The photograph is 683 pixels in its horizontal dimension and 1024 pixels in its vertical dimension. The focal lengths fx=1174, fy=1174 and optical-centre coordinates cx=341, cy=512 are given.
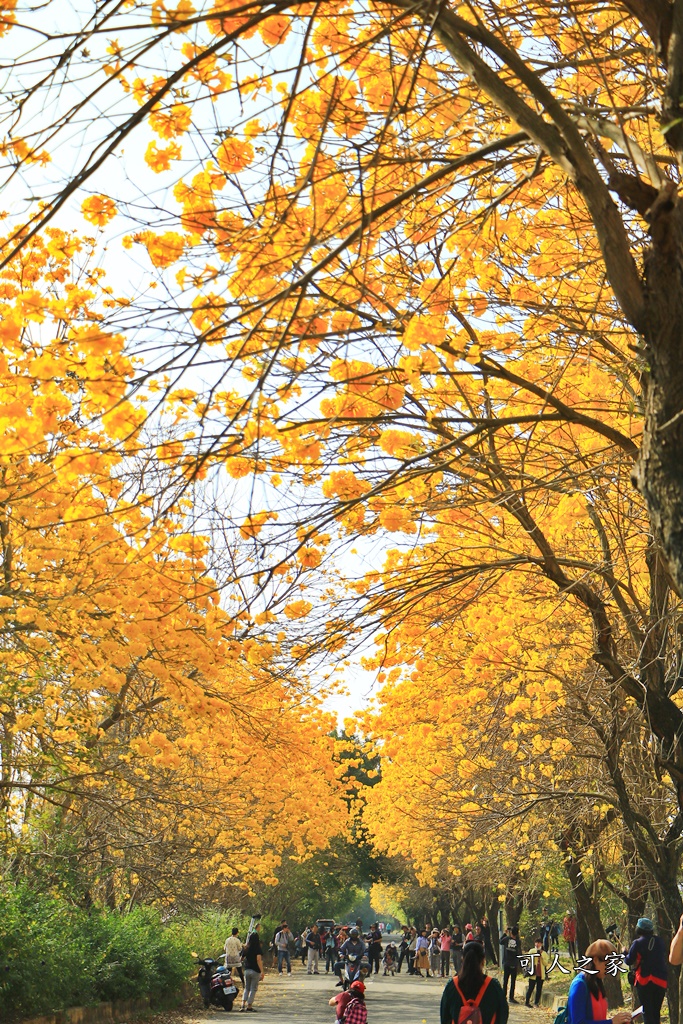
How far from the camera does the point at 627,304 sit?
431 centimetres

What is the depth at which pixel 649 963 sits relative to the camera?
473 inches

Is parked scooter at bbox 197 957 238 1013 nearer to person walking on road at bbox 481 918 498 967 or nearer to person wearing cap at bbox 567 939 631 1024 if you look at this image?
person walking on road at bbox 481 918 498 967

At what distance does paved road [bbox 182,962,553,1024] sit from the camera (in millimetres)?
19125

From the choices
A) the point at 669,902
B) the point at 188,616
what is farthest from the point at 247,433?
the point at 669,902

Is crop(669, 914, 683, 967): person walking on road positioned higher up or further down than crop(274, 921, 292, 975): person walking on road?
higher up

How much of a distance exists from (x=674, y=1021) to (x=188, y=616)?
6.73 m

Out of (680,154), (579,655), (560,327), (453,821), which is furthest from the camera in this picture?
(453,821)

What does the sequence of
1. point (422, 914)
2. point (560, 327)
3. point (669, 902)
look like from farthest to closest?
1. point (422, 914)
2. point (669, 902)
3. point (560, 327)

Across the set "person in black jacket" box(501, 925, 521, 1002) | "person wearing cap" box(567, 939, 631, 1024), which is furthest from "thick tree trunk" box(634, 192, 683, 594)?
"person in black jacket" box(501, 925, 521, 1002)

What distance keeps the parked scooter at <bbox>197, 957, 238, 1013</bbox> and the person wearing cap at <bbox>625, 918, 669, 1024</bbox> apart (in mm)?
10338

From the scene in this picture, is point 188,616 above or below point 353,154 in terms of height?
A: below

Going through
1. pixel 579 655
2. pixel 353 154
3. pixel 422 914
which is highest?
pixel 353 154

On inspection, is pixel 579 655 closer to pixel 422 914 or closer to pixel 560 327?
pixel 560 327

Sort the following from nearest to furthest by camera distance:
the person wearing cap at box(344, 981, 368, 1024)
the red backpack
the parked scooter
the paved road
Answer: the red backpack
the person wearing cap at box(344, 981, 368, 1024)
the paved road
the parked scooter
